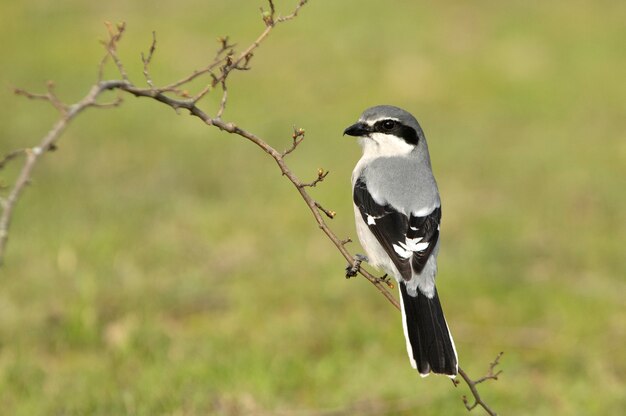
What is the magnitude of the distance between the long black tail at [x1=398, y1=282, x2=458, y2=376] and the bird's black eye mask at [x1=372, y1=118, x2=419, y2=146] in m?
1.21

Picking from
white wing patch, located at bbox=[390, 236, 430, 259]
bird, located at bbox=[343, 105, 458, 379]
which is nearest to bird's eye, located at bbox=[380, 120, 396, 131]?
bird, located at bbox=[343, 105, 458, 379]

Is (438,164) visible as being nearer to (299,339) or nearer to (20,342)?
(299,339)

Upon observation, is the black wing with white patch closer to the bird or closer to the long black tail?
the bird

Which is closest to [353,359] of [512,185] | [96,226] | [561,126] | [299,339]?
[299,339]

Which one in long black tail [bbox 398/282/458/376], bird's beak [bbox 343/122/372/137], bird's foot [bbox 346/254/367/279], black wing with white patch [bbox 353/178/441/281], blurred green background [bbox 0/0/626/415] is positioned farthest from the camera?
blurred green background [bbox 0/0/626/415]

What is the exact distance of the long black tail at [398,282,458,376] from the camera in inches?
167

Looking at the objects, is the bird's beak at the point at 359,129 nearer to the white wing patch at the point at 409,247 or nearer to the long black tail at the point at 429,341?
the white wing patch at the point at 409,247

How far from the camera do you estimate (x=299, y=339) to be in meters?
7.09

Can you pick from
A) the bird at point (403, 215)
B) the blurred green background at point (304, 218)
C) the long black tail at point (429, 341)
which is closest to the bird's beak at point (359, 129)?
the bird at point (403, 215)

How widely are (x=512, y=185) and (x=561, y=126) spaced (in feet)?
9.05

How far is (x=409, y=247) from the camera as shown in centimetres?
504

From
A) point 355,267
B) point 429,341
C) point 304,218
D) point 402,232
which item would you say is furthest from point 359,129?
point 304,218

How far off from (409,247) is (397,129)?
0.84 meters

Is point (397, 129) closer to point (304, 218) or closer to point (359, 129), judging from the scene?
point (359, 129)
